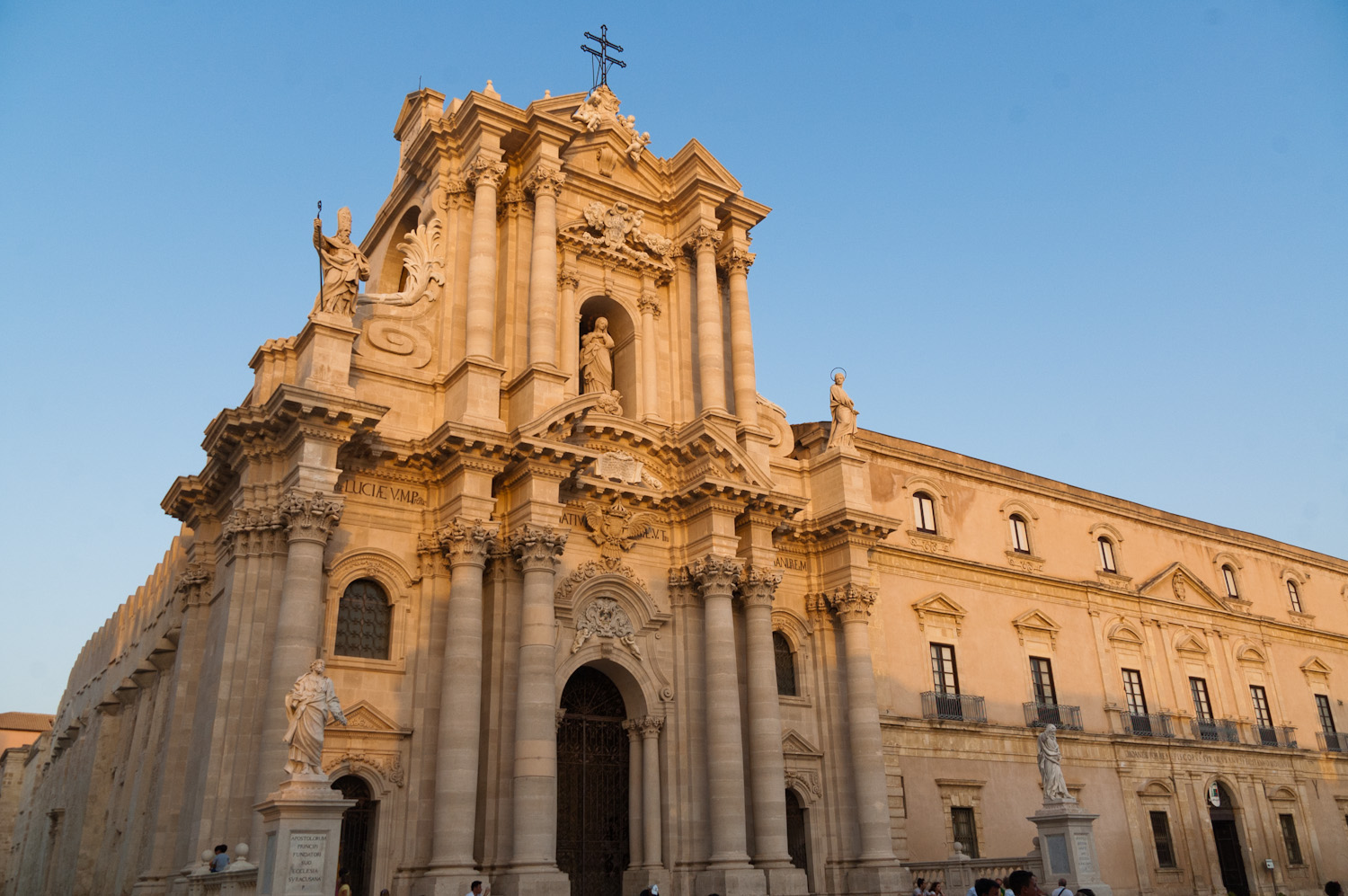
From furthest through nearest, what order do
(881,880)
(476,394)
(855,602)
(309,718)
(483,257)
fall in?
1. (855,602)
2. (881,880)
3. (483,257)
4. (476,394)
5. (309,718)

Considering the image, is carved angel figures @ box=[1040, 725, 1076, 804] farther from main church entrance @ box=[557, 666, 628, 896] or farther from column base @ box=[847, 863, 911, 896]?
main church entrance @ box=[557, 666, 628, 896]

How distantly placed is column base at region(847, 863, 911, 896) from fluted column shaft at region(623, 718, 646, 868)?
4830mm

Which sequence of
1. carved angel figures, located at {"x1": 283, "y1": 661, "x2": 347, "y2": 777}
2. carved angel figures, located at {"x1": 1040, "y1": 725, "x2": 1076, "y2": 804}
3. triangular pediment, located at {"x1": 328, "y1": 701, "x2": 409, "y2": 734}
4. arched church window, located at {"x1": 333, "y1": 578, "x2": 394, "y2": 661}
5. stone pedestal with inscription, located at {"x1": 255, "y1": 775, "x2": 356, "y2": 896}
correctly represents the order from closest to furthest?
1. stone pedestal with inscription, located at {"x1": 255, "y1": 775, "x2": 356, "y2": 896}
2. carved angel figures, located at {"x1": 283, "y1": 661, "x2": 347, "y2": 777}
3. triangular pediment, located at {"x1": 328, "y1": 701, "x2": 409, "y2": 734}
4. arched church window, located at {"x1": 333, "y1": 578, "x2": 394, "y2": 661}
5. carved angel figures, located at {"x1": 1040, "y1": 725, "x2": 1076, "y2": 804}

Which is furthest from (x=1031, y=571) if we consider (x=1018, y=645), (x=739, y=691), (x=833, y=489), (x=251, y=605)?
(x=251, y=605)

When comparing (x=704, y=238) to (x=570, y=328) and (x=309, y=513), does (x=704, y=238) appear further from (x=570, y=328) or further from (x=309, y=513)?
(x=309, y=513)

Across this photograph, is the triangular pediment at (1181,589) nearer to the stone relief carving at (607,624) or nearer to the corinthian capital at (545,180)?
the stone relief carving at (607,624)

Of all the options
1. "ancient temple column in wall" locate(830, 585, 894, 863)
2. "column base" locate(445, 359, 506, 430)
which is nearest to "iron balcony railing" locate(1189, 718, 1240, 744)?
"ancient temple column in wall" locate(830, 585, 894, 863)

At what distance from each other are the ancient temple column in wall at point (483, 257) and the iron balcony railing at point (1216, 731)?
24529 mm

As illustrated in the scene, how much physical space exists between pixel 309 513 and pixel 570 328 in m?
7.69

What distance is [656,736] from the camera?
22.1 m

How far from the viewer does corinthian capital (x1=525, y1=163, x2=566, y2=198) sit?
77.8 ft

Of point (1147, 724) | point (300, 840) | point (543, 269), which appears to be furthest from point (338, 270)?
point (1147, 724)

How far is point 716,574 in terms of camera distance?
22.7 metres

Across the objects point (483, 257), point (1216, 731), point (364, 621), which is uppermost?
point (483, 257)
